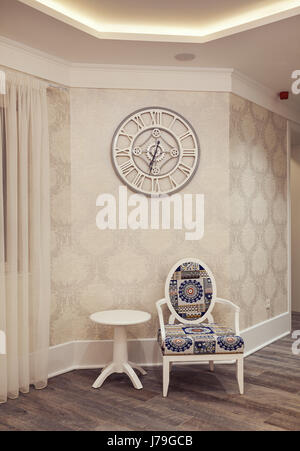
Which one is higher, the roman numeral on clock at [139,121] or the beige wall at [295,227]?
the roman numeral on clock at [139,121]

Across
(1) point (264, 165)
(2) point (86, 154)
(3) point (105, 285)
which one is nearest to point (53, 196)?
(2) point (86, 154)

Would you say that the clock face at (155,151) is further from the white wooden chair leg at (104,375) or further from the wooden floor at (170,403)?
the wooden floor at (170,403)

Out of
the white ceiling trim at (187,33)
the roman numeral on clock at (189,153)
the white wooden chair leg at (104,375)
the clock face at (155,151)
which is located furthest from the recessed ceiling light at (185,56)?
Answer: the white wooden chair leg at (104,375)

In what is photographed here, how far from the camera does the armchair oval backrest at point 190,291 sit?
3.60m

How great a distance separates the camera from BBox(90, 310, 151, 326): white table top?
Answer: 10.4 ft

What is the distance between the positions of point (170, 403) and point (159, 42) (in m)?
2.65

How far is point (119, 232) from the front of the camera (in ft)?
12.4

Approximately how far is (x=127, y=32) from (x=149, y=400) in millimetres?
2783

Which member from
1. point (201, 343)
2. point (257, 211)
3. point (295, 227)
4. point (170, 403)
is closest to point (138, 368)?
point (170, 403)

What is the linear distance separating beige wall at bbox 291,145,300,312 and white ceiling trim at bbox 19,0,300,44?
3.05 m

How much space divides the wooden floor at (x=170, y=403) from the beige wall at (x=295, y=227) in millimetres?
2290

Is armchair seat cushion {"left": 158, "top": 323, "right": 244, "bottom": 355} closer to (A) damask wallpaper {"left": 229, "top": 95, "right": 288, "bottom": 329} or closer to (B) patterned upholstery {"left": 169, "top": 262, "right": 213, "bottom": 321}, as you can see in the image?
(B) patterned upholstery {"left": 169, "top": 262, "right": 213, "bottom": 321}

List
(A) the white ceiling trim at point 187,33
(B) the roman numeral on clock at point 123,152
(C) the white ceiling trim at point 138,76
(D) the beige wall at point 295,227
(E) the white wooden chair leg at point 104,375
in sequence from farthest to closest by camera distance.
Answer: (D) the beige wall at point 295,227 < (B) the roman numeral on clock at point 123,152 < (C) the white ceiling trim at point 138,76 < (E) the white wooden chair leg at point 104,375 < (A) the white ceiling trim at point 187,33

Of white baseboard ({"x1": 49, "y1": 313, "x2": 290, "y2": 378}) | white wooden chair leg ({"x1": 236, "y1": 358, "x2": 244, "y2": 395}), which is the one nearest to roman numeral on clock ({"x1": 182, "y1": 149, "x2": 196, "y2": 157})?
white baseboard ({"x1": 49, "y1": 313, "x2": 290, "y2": 378})
